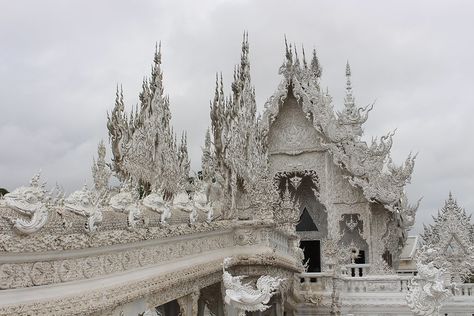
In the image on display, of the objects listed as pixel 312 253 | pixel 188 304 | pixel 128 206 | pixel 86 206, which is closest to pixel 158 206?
pixel 128 206

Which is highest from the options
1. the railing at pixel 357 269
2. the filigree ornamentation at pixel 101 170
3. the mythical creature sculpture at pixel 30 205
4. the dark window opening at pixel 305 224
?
the filigree ornamentation at pixel 101 170

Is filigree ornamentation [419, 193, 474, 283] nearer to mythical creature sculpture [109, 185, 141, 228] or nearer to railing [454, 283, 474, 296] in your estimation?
railing [454, 283, 474, 296]

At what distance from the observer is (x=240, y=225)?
27.8ft

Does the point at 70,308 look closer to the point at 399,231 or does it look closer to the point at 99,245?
the point at 99,245

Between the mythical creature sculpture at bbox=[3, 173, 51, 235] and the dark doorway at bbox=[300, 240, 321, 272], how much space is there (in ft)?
45.2

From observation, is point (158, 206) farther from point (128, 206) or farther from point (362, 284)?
point (362, 284)

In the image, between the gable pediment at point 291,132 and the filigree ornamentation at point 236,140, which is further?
the gable pediment at point 291,132

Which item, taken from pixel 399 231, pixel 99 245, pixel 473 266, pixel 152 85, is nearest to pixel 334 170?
pixel 399 231

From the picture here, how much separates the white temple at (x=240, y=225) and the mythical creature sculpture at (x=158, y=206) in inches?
0.7

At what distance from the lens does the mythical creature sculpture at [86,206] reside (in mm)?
4324

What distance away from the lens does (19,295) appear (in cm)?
349

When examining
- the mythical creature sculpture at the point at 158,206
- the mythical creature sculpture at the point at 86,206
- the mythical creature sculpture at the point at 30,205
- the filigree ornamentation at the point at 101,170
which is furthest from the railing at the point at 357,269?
the mythical creature sculpture at the point at 30,205

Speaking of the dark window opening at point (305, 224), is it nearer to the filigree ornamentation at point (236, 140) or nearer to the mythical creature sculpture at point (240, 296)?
the filigree ornamentation at point (236, 140)

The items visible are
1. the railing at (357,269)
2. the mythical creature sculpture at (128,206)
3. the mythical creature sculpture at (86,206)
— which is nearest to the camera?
the mythical creature sculpture at (86,206)
